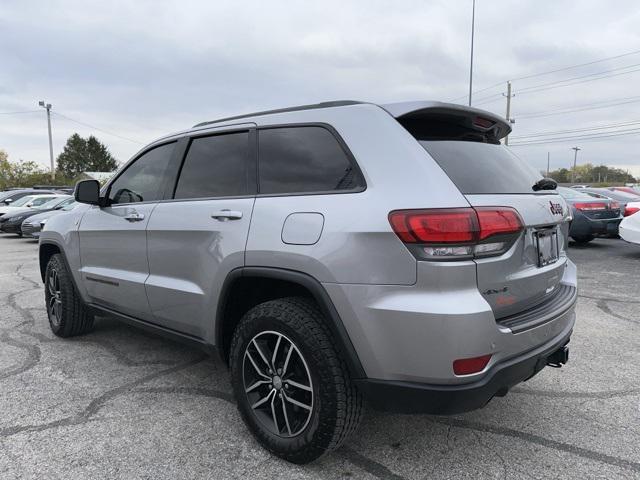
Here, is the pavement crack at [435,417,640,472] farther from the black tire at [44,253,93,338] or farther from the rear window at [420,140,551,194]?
the black tire at [44,253,93,338]

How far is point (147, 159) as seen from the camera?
12.3 feet

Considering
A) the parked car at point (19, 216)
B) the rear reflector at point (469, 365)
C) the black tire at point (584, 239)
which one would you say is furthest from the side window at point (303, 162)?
the parked car at point (19, 216)

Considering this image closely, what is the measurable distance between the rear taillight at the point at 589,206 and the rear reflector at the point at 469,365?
10.0 m

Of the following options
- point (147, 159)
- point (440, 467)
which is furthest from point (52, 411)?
point (440, 467)

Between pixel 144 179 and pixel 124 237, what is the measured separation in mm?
454

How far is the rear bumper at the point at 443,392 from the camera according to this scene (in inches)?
81.7

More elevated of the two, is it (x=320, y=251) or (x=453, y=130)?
(x=453, y=130)

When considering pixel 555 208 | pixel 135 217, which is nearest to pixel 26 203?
pixel 135 217

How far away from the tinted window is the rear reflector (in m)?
1.48

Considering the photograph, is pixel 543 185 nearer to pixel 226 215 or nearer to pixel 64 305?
pixel 226 215

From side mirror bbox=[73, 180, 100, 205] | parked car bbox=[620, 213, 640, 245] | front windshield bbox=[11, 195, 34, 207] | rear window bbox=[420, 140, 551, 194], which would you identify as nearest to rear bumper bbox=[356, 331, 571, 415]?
rear window bbox=[420, 140, 551, 194]

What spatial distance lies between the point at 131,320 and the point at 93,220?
3.01 ft

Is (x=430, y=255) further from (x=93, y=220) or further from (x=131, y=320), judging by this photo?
(x=93, y=220)

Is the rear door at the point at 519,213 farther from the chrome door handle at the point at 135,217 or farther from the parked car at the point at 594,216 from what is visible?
the parked car at the point at 594,216
